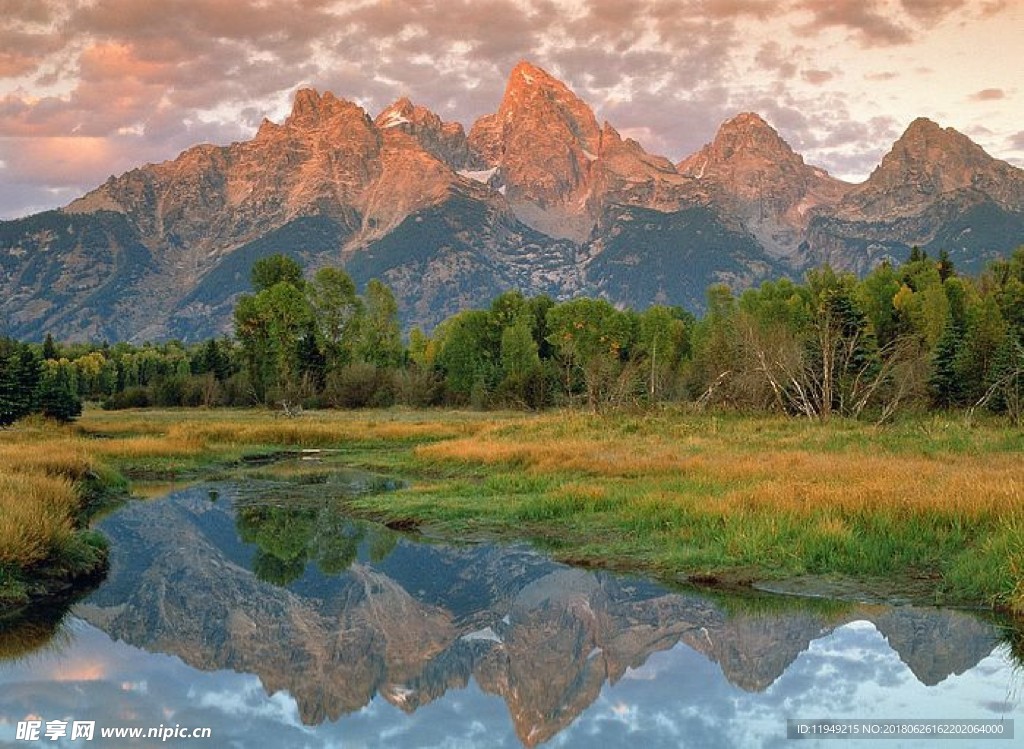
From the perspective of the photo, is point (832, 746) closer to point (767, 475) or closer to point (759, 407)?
point (767, 475)

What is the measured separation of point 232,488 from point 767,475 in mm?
22061

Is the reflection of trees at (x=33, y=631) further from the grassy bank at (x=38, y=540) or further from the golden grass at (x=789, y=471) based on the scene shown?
the golden grass at (x=789, y=471)

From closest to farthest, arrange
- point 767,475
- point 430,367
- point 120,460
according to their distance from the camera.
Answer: point 767,475
point 120,460
point 430,367

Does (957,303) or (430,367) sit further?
(430,367)

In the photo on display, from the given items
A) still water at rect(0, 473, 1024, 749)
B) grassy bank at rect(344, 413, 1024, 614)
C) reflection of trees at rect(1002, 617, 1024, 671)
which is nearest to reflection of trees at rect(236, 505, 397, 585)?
still water at rect(0, 473, 1024, 749)

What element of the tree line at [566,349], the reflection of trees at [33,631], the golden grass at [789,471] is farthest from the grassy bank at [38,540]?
the tree line at [566,349]

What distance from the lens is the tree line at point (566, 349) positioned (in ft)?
214

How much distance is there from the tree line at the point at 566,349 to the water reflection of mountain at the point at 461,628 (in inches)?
1450

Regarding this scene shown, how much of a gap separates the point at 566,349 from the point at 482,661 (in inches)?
2991

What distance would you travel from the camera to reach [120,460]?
4650 centimetres

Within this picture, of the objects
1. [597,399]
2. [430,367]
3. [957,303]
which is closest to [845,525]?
[597,399]

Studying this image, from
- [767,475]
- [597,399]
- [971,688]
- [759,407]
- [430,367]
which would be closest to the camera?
[971,688]

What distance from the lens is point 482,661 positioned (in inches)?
598

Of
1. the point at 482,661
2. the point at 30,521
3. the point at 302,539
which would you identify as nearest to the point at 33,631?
the point at 30,521
